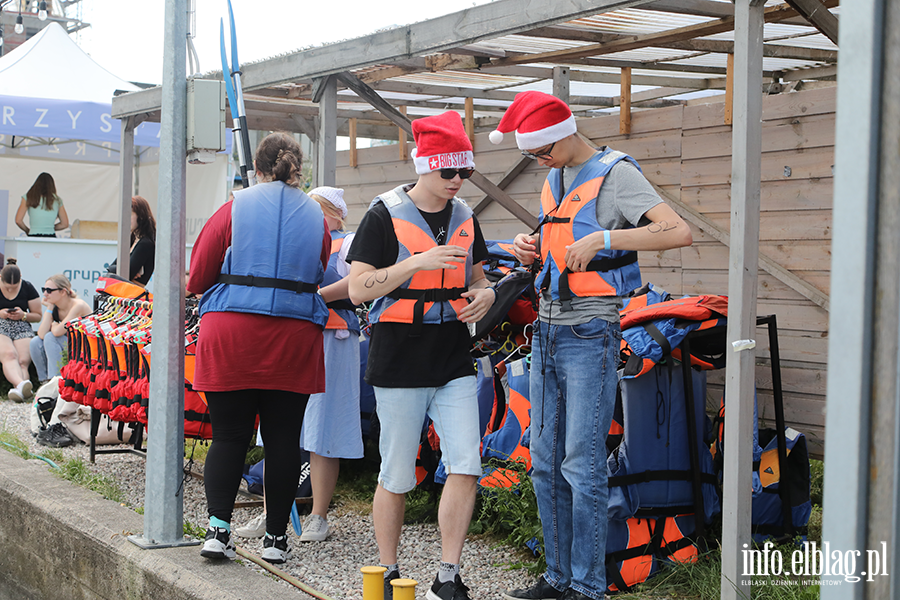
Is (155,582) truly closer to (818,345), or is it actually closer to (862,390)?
(862,390)

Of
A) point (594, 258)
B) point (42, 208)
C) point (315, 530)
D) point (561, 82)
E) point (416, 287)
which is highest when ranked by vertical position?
point (561, 82)

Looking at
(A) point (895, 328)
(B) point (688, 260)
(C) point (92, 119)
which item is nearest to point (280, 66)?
(B) point (688, 260)

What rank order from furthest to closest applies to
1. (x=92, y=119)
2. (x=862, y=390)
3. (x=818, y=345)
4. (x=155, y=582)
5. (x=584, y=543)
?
1. (x=92, y=119)
2. (x=818, y=345)
3. (x=155, y=582)
4. (x=584, y=543)
5. (x=862, y=390)

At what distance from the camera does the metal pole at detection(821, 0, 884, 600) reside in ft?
5.24

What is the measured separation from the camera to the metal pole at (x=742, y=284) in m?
3.25

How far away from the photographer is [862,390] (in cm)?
160

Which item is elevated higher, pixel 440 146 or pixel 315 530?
pixel 440 146

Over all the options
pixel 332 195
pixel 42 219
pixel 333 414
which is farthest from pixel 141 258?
pixel 42 219

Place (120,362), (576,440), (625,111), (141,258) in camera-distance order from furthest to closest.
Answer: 1. (141,258)
2. (625,111)
3. (120,362)
4. (576,440)

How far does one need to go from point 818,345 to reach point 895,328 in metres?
3.67

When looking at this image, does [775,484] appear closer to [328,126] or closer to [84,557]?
[328,126]

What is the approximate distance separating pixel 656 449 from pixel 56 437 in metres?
5.00

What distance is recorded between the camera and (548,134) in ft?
11.1

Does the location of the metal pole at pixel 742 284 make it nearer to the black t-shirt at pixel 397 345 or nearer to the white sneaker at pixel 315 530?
the black t-shirt at pixel 397 345
